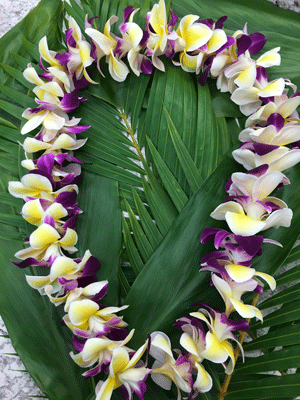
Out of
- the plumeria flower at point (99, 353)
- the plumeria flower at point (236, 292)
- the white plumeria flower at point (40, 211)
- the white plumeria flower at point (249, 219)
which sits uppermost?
the white plumeria flower at point (249, 219)

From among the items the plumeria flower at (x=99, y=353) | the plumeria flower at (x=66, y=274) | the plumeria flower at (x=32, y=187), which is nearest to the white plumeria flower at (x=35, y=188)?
the plumeria flower at (x=32, y=187)

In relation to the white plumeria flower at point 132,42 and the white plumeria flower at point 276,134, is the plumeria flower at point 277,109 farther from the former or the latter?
the white plumeria flower at point 132,42

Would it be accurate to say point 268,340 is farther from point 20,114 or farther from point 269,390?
point 20,114

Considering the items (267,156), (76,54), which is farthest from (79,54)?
(267,156)

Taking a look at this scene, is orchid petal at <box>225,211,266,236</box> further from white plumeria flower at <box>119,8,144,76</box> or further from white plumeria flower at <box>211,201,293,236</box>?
white plumeria flower at <box>119,8,144,76</box>

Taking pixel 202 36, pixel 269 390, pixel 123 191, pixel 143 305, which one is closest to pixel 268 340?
pixel 269 390

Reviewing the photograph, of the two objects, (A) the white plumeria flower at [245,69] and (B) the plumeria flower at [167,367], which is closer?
(B) the plumeria flower at [167,367]

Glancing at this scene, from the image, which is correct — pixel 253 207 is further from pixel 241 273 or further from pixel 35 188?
pixel 35 188
